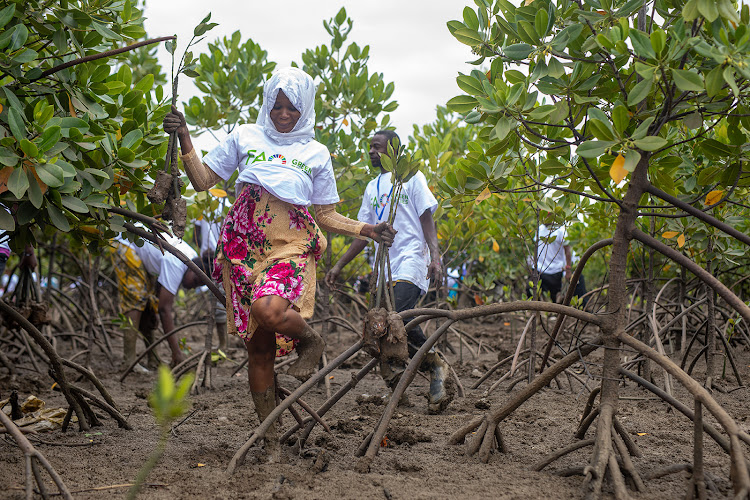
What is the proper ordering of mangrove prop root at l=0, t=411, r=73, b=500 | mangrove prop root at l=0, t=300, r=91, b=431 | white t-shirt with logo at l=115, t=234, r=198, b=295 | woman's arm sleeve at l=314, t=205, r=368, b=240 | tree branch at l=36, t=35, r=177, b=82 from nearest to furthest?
mangrove prop root at l=0, t=411, r=73, b=500 → tree branch at l=36, t=35, r=177, b=82 → mangrove prop root at l=0, t=300, r=91, b=431 → woman's arm sleeve at l=314, t=205, r=368, b=240 → white t-shirt with logo at l=115, t=234, r=198, b=295

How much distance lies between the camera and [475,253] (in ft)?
32.3

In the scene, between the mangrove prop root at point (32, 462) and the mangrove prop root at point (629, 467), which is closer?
the mangrove prop root at point (32, 462)

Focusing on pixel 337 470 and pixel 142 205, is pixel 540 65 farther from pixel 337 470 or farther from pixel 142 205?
pixel 142 205

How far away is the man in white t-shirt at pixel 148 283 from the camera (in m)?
5.48

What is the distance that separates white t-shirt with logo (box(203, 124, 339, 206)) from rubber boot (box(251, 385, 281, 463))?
0.84m

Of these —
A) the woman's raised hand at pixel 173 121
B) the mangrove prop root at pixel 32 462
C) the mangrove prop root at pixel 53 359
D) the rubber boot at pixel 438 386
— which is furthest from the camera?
the rubber boot at pixel 438 386

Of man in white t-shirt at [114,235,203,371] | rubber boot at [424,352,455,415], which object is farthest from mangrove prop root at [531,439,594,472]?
man in white t-shirt at [114,235,203,371]

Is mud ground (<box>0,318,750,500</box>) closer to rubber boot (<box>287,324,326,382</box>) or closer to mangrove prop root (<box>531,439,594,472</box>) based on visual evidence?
mangrove prop root (<box>531,439,594,472</box>)

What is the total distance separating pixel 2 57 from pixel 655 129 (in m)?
2.32

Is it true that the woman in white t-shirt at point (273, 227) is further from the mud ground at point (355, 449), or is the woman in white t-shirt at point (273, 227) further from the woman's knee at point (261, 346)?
the mud ground at point (355, 449)

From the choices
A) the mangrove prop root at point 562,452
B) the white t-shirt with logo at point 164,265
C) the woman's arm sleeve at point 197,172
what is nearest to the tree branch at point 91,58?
the woman's arm sleeve at point 197,172

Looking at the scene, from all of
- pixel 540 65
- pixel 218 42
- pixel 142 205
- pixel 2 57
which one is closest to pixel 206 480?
pixel 142 205

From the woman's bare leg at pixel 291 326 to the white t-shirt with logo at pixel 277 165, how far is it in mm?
483

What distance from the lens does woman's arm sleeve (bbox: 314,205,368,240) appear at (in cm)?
298
